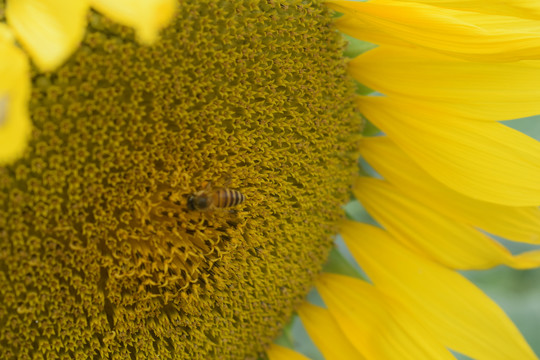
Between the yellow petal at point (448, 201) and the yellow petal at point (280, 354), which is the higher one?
the yellow petal at point (448, 201)

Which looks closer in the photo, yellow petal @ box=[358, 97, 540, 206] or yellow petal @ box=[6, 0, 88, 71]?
yellow petal @ box=[6, 0, 88, 71]

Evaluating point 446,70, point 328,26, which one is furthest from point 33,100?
point 446,70

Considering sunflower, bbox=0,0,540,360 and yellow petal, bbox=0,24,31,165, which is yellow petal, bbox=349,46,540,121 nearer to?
sunflower, bbox=0,0,540,360

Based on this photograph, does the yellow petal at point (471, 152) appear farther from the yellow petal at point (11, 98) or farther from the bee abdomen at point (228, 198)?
the yellow petal at point (11, 98)

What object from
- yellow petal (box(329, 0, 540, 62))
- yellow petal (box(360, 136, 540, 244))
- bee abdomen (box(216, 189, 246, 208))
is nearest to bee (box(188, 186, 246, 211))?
bee abdomen (box(216, 189, 246, 208))

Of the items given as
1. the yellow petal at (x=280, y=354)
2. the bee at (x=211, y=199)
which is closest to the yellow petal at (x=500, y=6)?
the bee at (x=211, y=199)

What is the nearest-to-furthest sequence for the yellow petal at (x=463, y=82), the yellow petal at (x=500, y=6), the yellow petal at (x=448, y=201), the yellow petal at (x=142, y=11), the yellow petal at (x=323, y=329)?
the yellow petal at (x=142, y=11)
the yellow petal at (x=500, y=6)
the yellow petal at (x=463, y=82)
the yellow petal at (x=448, y=201)
the yellow petal at (x=323, y=329)

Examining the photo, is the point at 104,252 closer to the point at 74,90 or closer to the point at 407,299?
the point at 74,90
